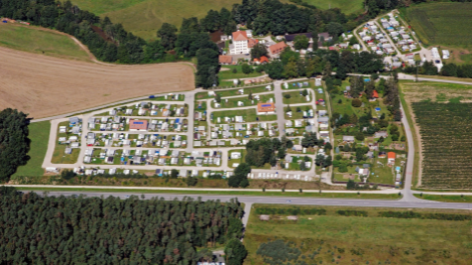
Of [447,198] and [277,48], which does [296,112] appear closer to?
[277,48]

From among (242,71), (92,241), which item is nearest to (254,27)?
(242,71)

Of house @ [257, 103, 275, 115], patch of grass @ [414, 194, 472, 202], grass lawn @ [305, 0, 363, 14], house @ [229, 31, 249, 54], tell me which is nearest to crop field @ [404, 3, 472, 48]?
grass lawn @ [305, 0, 363, 14]

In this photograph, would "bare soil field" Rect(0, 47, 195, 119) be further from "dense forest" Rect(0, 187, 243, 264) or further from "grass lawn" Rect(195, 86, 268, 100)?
"dense forest" Rect(0, 187, 243, 264)

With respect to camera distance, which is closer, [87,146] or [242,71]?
[87,146]

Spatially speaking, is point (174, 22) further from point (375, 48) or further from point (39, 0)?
point (375, 48)

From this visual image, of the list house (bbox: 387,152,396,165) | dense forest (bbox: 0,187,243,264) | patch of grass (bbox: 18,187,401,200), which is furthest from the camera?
house (bbox: 387,152,396,165)

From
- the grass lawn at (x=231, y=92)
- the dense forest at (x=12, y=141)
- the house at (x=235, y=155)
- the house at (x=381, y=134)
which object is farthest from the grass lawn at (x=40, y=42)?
the house at (x=381, y=134)
